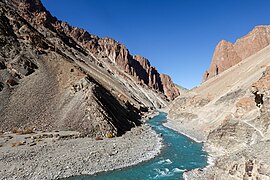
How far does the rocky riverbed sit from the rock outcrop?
138 metres

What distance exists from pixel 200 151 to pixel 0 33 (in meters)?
65.2

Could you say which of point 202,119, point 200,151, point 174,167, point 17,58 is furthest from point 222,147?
point 17,58

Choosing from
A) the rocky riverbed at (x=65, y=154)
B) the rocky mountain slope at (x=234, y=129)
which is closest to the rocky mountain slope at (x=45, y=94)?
the rocky riverbed at (x=65, y=154)

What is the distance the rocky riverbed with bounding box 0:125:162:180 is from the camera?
29.1 meters

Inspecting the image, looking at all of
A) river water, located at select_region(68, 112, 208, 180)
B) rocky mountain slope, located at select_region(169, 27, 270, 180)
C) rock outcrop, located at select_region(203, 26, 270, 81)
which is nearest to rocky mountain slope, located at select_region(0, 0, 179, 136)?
river water, located at select_region(68, 112, 208, 180)

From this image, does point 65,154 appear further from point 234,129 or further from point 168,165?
point 234,129

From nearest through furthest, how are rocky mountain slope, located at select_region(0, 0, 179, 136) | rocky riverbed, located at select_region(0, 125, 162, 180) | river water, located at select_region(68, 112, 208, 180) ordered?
river water, located at select_region(68, 112, 208, 180)
rocky riverbed, located at select_region(0, 125, 162, 180)
rocky mountain slope, located at select_region(0, 0, 179, 136)

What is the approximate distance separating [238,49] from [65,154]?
164 metres

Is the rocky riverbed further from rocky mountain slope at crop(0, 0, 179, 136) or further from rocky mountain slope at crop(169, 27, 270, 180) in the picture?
rocky mountain slope at crop(169, 27, 270, 180)

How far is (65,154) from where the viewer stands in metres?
33.9

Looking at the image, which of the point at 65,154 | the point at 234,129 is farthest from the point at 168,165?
the point at 65,154

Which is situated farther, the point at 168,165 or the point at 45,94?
the point at 45,94

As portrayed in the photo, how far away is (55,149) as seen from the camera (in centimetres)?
3606

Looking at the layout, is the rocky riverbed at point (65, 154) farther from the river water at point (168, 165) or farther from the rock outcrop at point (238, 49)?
the rock outcrop at point (238, 49)
